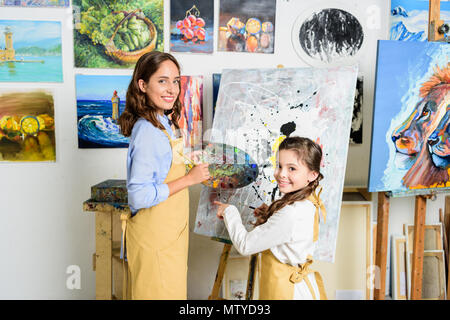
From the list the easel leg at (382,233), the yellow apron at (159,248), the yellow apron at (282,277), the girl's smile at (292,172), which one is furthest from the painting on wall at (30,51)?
the easel leg at (382,233)

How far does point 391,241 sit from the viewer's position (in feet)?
8.71

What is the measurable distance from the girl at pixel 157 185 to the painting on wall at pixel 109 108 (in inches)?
33.3

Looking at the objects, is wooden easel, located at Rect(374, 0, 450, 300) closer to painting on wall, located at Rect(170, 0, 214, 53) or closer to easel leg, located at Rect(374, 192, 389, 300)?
easel leg, located at Rect(374, 192, 389, 300)

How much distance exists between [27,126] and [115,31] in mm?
784

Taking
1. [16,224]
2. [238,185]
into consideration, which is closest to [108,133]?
[16,224]

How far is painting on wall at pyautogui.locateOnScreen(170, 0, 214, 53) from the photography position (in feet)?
7.86

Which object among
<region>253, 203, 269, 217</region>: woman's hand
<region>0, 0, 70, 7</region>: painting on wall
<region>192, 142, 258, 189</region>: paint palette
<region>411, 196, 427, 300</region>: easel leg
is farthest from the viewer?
<region>0, 0, 70, 7</region>: painting on wall

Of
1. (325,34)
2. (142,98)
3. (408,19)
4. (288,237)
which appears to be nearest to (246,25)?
(325,34)

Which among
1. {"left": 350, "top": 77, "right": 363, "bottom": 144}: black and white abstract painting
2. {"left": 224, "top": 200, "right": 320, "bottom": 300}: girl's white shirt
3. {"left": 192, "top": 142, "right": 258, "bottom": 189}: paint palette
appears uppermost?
{"left": 350, "top": 77, "right": 363, "bottom": 144}: black and white abstract painting

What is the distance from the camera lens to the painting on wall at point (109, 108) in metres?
2.41

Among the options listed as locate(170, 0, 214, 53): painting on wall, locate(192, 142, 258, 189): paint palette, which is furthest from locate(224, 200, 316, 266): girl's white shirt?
locate(170, 0, 214, 53): painting on wall

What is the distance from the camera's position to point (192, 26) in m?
2.41

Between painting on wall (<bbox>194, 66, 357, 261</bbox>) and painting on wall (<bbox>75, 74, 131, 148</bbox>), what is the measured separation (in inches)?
29.8
